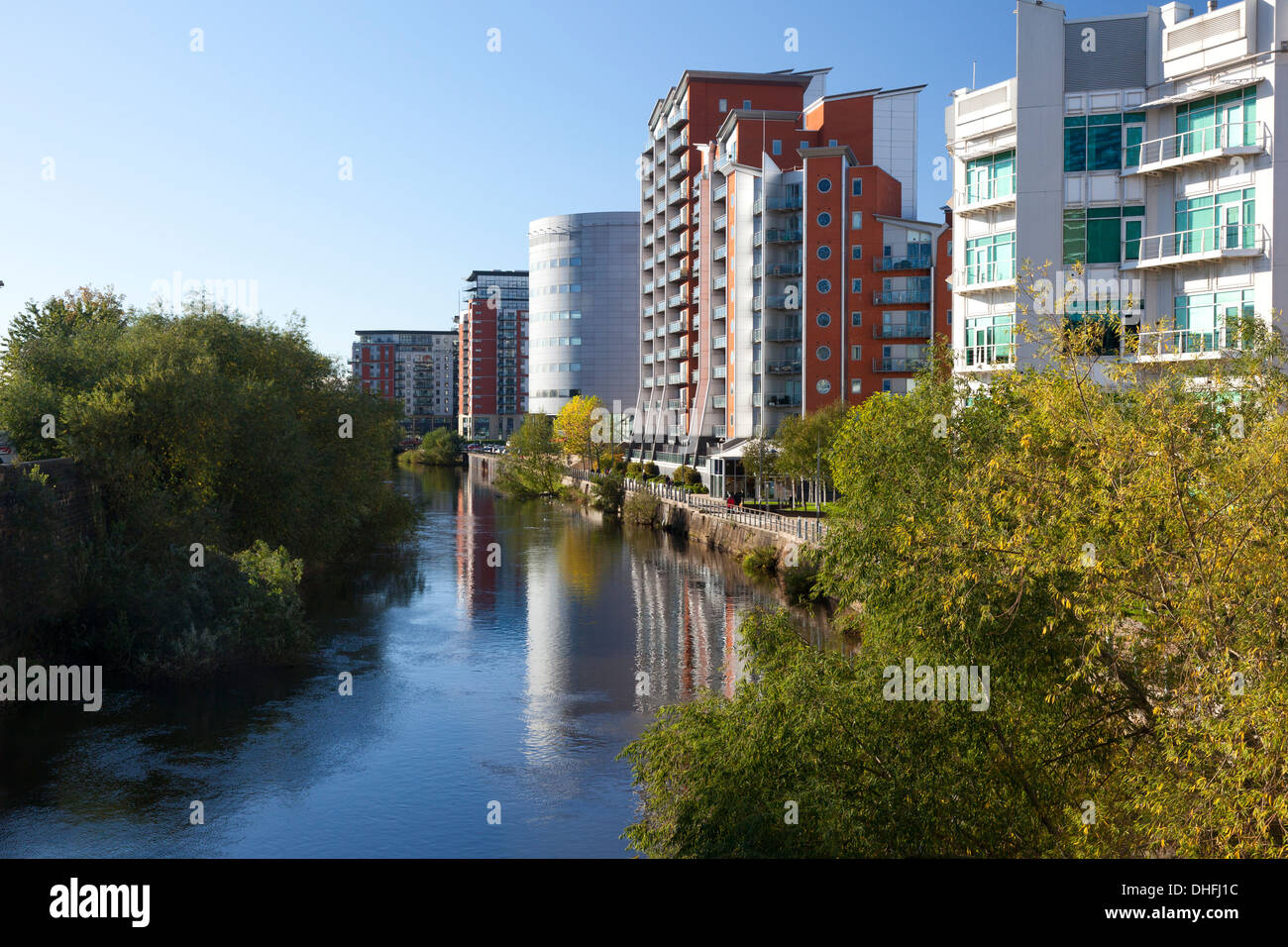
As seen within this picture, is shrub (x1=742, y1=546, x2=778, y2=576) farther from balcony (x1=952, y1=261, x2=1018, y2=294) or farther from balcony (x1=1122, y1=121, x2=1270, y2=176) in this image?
balcony (x1=1122, y1=121, x2=1270, y2=176)

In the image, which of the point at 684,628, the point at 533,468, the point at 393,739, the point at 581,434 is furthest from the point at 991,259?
the point at 581,434

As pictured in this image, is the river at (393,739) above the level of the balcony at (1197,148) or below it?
below

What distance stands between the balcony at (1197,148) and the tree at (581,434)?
80.9 m

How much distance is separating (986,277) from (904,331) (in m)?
35.9

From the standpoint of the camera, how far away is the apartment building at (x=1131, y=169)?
116 feet

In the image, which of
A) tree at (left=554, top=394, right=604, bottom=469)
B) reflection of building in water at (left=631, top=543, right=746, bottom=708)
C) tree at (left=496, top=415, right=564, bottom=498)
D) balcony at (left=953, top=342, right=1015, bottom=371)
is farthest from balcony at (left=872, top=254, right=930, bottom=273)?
tree at (left=554, top=394, right=604, bottom=469)

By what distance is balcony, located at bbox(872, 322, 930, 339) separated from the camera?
257 feet

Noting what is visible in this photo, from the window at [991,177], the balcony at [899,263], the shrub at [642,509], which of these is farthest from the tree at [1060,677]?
the balcony at [899,263]

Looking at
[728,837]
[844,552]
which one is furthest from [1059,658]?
[844,552]

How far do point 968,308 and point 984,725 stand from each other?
32.0 metres

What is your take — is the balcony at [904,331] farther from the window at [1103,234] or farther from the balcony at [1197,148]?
the balcony at [1197,148]

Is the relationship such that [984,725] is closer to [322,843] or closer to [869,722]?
[869,722]

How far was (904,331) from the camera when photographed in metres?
78.4

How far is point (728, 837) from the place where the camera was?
47.8 feet
